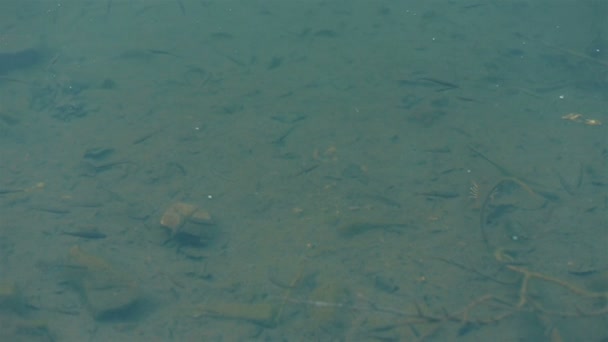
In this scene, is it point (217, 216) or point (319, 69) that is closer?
point (217, 216)

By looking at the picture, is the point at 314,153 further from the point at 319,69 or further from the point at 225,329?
the point at 225,329

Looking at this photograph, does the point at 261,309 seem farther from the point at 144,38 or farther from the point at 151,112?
the point at 144,38

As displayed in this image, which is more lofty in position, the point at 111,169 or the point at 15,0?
the point at 15,0

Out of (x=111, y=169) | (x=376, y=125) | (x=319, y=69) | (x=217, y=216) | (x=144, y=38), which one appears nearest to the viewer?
(x=217, y=216)

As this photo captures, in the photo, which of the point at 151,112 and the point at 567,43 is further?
the point at 567,43

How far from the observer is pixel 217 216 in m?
4.58

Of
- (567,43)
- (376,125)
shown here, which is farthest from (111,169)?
(567,43)

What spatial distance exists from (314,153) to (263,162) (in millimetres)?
512

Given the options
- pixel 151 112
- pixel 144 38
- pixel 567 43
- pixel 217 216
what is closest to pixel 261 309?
pixel 217 216

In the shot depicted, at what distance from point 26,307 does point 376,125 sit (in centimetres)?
359

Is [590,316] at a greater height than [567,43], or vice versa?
[567,43]

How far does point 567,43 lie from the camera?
22.6 feet

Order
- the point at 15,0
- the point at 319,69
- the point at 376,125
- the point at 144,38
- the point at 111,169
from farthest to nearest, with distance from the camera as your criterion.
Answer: the point at 15,0, the point at 144,38, the point at 319,69, the point at 376,125, the point at 111,169

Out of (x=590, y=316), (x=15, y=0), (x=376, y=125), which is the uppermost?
(x=15, y=0)
